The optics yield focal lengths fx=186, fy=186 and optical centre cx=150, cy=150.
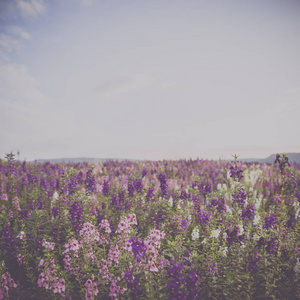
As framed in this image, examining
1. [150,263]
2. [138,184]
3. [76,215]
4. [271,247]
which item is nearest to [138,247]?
[150,263]

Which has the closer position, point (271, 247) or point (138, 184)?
point (271, 247)

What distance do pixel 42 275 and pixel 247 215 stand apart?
581cm

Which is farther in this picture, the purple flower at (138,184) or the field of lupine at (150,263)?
the purple flower at (138,184)

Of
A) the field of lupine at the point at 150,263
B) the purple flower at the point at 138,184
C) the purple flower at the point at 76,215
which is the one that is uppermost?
the purple flower at the point at 138,184

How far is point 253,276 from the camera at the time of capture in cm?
404

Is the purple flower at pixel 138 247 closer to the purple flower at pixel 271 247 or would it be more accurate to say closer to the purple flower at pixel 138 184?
the purple flower at pixel 271 247

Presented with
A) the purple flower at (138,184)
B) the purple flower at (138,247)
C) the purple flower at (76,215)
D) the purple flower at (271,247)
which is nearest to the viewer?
the purple flower at (138,247)

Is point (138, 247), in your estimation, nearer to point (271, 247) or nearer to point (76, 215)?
point (76, 215)

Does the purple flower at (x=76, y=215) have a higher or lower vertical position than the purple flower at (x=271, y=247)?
higher

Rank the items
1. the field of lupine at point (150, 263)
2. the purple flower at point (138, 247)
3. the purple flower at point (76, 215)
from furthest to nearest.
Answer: the purple flower at point (76, 215)
the field of lupine at point (150, 263)
the purple flower at point (138, 247)

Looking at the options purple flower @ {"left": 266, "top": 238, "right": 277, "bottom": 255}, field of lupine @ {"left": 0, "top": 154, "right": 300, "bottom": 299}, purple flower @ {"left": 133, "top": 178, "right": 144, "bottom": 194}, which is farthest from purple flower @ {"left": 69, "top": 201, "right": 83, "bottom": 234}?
purple flower @ {"left": 266, "top": 238, "right": 277, "bottom": 255}

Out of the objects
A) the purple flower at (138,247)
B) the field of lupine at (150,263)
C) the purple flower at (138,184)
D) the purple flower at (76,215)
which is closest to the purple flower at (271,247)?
the field of lupine at (150,263)

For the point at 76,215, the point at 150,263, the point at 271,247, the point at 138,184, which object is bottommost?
the point at 271,247

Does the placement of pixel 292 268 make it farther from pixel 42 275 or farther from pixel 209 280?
pixel 42 275
